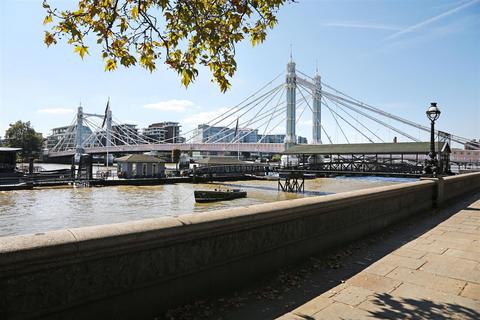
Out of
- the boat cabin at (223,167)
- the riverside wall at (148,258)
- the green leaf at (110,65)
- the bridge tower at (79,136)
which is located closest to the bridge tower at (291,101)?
the boat cabin at (223,167)

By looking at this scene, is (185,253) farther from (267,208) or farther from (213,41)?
(213,41)

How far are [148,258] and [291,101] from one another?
85.9m

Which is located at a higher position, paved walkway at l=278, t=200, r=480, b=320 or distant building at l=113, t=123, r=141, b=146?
distant building at l=113, t=123, r=141, b=146

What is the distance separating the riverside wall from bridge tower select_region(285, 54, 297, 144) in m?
76.0

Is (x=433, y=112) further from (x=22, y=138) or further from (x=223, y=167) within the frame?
(x=22, y=138)

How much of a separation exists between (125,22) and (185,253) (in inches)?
159

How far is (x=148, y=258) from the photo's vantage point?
3688 millimetres

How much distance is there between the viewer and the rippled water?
78.7 feet

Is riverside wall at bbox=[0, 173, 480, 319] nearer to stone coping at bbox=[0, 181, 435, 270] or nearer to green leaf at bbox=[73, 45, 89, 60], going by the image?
stone coping at bbox=[0, 181, 435, 270]

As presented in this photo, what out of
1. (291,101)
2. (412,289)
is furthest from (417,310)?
(291,101)

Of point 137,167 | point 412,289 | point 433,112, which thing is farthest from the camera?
point 137,167

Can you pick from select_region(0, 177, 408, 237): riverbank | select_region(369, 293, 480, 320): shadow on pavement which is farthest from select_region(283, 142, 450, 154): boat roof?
select_region(369, 293, 480, 320): shadow on pavement

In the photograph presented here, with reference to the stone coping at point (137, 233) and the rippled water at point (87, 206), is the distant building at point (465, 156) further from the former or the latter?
the stone coping at point (137, 233)

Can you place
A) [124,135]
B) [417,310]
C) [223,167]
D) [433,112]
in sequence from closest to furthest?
[417,310] → [433,112] → [223,167] → [124,135]
